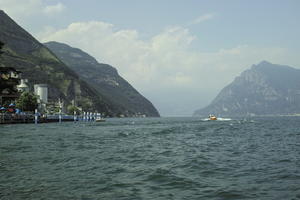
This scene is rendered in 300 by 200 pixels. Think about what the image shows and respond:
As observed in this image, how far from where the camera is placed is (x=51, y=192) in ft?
53.8

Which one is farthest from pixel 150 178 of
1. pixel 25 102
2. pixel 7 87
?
pixel 25 102

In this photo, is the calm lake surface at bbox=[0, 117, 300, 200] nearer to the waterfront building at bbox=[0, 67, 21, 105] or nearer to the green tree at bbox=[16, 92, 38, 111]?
the waterfront building at bbox=[0, 67, 21, 105]

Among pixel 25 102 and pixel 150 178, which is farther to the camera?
pixel 25 102

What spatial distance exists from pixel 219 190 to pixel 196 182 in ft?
8.29

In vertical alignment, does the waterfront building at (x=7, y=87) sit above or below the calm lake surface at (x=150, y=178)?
above

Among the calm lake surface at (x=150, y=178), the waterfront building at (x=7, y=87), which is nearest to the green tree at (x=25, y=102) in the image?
the waterfront building at (x=7, y=87)

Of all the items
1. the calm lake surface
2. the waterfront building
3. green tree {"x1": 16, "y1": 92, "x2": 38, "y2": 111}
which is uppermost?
the waterfront building

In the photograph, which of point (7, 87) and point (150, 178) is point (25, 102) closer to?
point (7, 87)

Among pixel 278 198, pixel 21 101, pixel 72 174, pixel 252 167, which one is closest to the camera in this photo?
pixel 278 198

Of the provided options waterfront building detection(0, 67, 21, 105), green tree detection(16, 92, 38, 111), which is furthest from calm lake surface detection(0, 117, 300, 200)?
green tree detection(16, 92, 38, 111)

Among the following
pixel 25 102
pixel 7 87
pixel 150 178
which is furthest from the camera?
pixel 25 102

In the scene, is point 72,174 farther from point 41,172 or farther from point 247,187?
point 247,187

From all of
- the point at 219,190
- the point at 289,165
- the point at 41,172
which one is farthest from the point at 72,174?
the point at 289,165

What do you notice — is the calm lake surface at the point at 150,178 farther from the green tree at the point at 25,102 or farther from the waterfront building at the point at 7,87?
the green tree at the point at 25,102
